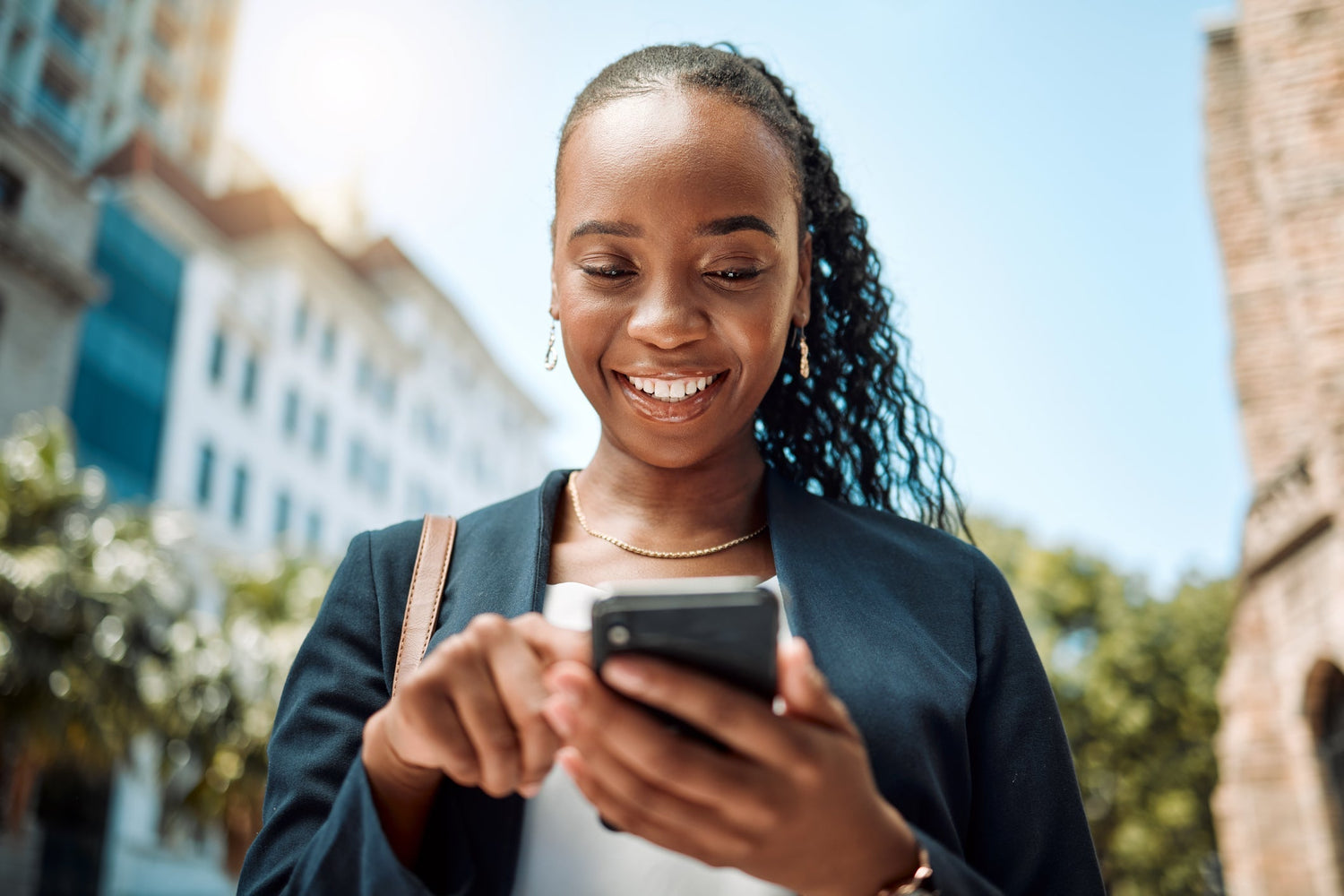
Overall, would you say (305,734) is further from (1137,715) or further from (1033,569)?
(1033,569)

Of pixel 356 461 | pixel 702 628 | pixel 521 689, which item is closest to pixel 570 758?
pixel 521 689

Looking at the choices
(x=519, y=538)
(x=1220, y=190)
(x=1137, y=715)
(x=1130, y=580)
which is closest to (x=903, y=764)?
(x=519, y=538)

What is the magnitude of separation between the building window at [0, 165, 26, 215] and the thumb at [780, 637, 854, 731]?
28768 millimetres

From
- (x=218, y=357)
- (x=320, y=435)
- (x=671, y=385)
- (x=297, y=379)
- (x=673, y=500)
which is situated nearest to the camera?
(x=671, y=385)

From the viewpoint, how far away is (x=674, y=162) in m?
1.68

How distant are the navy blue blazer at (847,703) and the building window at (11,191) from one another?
1099 inches

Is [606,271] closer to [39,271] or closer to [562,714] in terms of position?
[562,714]

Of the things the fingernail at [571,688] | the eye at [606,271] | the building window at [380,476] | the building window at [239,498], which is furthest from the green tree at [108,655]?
the building window at [380,476]

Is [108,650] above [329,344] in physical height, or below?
below

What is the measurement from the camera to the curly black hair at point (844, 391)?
7.69ft

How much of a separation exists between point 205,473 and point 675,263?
34.5m

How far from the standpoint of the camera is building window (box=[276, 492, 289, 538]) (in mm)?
36000

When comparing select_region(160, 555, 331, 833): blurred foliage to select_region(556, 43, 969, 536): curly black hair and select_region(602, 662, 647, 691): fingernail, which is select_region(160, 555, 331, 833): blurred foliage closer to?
select_region(556, 43, 969, 536): curly black hair

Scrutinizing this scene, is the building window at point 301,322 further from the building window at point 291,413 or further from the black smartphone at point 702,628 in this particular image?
the black smartphone at point 702,628
